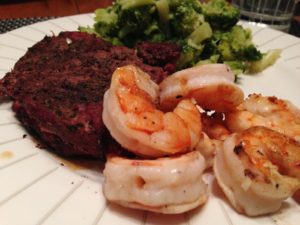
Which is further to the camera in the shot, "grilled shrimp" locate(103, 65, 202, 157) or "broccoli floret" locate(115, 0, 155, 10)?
"broccoli floret" locate(115, 0, 155, 10)

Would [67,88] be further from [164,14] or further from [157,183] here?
[164,14]

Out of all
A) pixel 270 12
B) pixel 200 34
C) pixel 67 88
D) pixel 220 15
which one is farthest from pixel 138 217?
pixel 270 12

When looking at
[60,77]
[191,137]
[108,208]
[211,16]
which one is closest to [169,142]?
[191,137]

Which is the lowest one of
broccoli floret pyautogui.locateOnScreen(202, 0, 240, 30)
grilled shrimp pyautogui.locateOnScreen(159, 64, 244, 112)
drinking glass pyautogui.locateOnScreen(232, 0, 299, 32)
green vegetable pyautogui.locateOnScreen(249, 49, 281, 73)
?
drinking glass pyautogui.locateOnScreen(232, 0, 299, 32)

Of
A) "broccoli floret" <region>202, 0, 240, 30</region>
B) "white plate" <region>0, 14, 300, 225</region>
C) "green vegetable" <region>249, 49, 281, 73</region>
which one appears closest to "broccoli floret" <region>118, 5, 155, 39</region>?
"broccoli floret" <region>202, 0, 240, 30</region>

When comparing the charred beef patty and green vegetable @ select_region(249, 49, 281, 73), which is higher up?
the charred beef patty

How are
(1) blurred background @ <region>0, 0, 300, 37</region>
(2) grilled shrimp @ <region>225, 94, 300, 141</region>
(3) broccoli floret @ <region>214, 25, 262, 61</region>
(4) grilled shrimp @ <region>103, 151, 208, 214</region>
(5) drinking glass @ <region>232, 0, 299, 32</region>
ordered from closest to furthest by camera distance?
(4) grilled shrimp @ <region>103, 151, 208, 214</region> → (2) grilled shrimp @ <region>225, 94, 300, 141</region> → (3) broccoli floret @ <region>214, 25, 262, 61</region> → (5) drinking glass @ <region>232, 0, 299, 32</region> → (1) blurred background @ <region>0, 0, 300, 37</region>

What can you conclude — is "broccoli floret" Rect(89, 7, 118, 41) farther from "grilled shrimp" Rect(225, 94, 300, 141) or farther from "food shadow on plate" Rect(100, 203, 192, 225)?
"food shadow on plate" Rect(100, 203, 192, 225)
